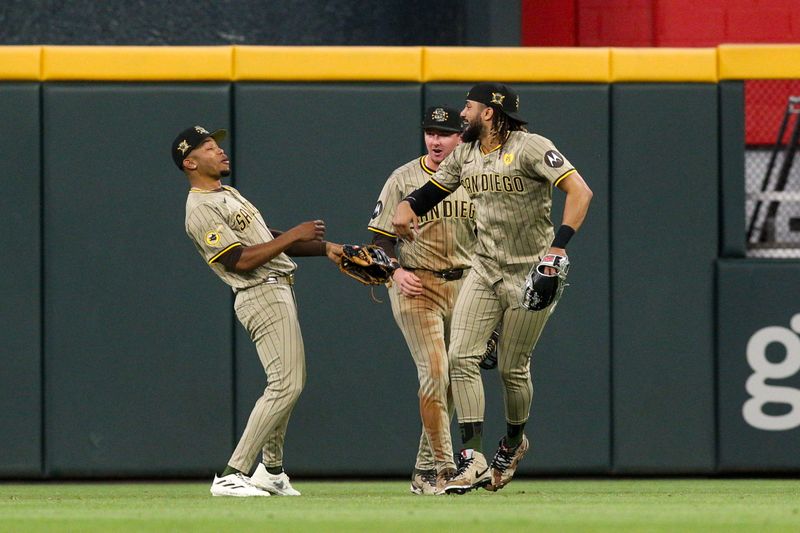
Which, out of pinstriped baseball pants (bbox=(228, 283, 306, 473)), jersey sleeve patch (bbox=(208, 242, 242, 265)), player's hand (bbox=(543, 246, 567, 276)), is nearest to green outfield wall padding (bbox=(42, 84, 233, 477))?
pinstriped baseball pants (bbox=(228, 283, 306, 473))

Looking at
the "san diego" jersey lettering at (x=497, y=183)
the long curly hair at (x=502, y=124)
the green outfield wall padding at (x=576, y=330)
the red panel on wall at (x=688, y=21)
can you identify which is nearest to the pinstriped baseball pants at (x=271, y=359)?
the "san diego" jersey lettering at (x=497, y=183)

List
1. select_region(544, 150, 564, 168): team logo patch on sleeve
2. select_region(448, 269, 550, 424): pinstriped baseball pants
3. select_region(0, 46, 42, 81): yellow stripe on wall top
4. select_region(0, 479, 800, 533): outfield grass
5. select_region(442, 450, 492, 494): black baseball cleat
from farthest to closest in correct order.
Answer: select_region(0, 46, 42, 81): yellow stripe on wall top → select_region(448, 269, 550, 424): pinstriped baseball pants → select_region(442, 450, 492, 494): black baseball cleat → select_region(544, 150, 564, 168): team logo patch on sleeve → select_region(0, 479, 800, 533): outfield grass

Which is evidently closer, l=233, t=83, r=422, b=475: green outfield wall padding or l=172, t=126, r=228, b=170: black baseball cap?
l=172, t=126, r=228, b=170: black baseball cap

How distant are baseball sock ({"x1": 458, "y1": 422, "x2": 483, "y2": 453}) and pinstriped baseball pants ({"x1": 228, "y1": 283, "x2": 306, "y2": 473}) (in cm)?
77

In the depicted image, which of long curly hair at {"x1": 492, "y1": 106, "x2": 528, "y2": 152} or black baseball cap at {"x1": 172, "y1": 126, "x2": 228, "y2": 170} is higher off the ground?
long curly hair at {"x1": 492, "y1": 106, "x2": 528, "y2": 152}

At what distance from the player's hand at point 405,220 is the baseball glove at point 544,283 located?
66 centimetres

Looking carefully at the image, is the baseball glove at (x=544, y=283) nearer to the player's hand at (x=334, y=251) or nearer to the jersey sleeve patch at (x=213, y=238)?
the player's hand at (x=334, y=251)

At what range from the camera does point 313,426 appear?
8008mm

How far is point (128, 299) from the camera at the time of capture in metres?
7.93

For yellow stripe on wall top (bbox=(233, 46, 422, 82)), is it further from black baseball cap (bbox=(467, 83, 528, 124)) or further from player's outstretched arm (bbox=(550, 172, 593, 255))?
player's outstretched arm (bbox=(550, 172, 593, 255))

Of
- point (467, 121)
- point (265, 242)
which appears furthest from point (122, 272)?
point (467, 121)

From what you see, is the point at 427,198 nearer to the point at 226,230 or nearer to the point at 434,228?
the point at 434,228

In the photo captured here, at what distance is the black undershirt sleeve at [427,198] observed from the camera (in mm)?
6594

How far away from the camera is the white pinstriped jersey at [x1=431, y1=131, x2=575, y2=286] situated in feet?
20.9
